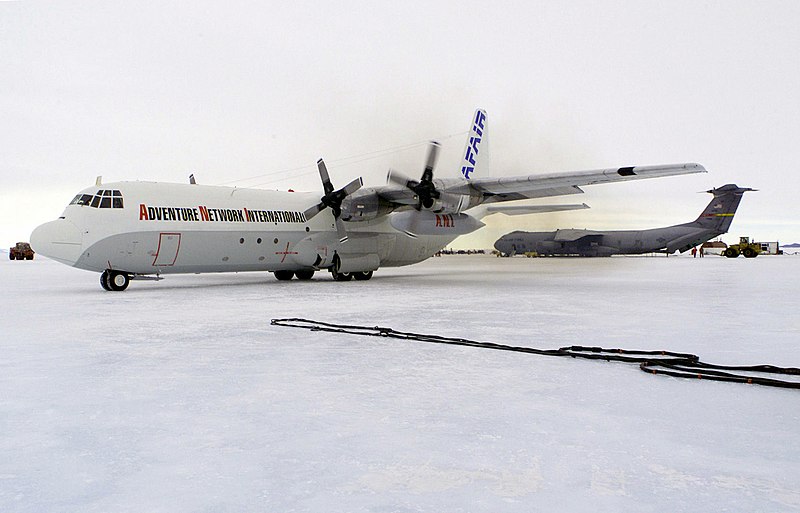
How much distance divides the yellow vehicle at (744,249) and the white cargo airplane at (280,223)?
3942 cm

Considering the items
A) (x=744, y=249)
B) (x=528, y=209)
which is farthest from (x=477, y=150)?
(x=744, y=249)

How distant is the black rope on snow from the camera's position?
5.43 m

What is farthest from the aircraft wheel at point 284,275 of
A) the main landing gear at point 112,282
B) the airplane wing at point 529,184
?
the main landing gear at point 112,282

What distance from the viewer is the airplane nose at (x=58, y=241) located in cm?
1541

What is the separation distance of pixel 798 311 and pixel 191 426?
468 inches

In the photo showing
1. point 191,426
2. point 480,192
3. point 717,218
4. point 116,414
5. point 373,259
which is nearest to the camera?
point 191,426

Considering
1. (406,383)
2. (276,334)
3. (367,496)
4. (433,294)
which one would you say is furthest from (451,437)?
(433,294)

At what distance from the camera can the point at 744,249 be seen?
55.7m

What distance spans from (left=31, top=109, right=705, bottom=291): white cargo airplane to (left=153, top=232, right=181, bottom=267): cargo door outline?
0.03 meters

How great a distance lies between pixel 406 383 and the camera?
537 cm

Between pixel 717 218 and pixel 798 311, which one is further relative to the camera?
pixel 717 218

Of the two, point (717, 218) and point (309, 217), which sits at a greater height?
point (717, 218)

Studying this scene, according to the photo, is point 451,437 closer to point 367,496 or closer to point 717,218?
point 367,496

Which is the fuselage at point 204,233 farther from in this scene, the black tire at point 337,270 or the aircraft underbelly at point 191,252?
the black tire at point 337,270
